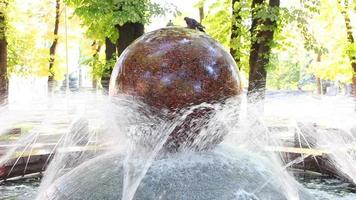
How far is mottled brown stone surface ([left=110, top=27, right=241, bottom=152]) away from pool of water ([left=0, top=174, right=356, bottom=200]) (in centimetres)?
237

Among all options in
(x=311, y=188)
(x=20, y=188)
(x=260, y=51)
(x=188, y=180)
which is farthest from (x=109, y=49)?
(x=188, y=180)

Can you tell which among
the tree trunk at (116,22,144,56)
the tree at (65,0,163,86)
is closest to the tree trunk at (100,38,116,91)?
the tree at (65,0,163,86)

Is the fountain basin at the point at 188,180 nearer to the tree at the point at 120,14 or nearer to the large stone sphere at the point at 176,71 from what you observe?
the large stone sphere at the point at 176,71

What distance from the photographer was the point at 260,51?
49.2ft

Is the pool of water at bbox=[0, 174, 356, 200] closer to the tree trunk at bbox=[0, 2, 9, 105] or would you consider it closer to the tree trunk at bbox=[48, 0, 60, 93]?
the tree trunk at bbox=[0, 2, 9, 105]

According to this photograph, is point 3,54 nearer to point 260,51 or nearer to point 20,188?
point 260,51

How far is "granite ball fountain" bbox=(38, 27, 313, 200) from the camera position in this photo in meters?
5.55

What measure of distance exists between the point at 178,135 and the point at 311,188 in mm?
3288

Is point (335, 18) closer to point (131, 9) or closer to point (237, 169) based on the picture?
point (131, 9)

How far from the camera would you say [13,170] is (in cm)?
913

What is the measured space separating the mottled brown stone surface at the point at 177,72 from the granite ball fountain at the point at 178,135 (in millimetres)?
12

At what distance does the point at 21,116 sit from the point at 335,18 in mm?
14483

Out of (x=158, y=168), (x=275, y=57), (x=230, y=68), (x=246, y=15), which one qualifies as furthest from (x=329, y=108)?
(x=158, y=168)

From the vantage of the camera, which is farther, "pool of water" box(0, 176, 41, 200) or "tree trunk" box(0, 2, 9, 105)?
"tree trunk" box(0, 2, 9, 105)
